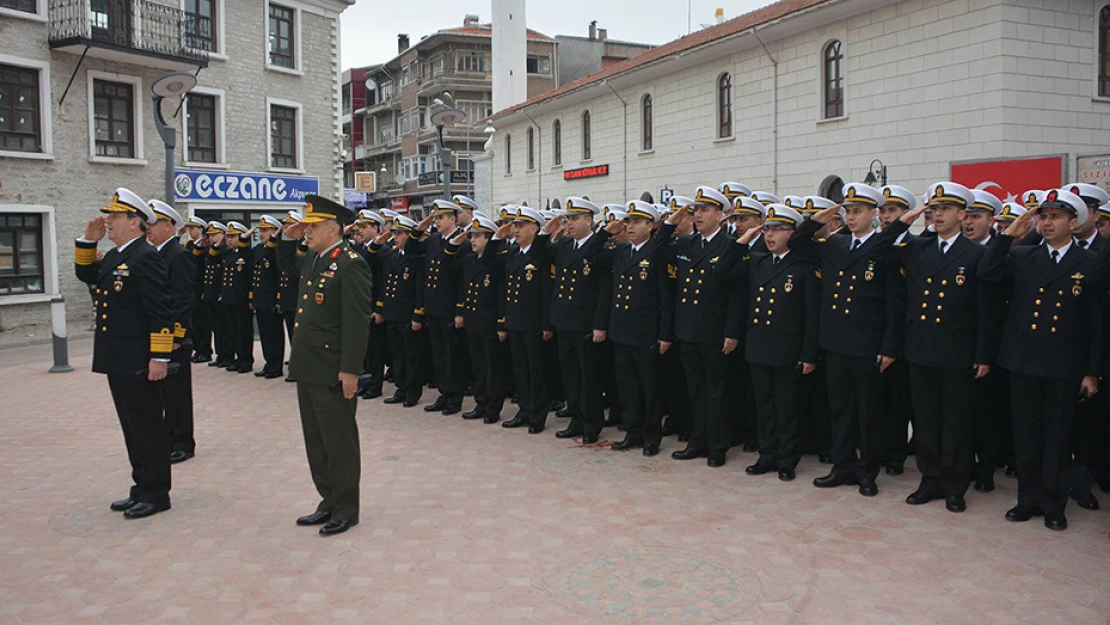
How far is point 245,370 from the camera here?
42.1 feet

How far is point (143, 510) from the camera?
6199 mm

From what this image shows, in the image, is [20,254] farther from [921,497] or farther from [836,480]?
[921,497]

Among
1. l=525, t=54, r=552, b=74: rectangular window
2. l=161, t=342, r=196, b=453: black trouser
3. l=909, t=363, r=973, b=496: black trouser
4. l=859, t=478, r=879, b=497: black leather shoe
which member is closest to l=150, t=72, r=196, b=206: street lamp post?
l=161, t=342, r=196, b=453: black trouser

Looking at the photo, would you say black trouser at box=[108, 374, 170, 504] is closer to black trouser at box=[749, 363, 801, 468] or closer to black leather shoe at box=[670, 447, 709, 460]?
black leather shoe at box=[670, 447, 709, 460]

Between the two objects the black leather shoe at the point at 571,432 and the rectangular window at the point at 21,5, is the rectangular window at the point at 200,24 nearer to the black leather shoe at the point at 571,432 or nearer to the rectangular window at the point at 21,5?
the rectangular window at the point at 21,5

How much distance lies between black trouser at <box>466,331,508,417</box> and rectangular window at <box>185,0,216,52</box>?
17.7m

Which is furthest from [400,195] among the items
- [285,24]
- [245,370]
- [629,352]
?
[629,352]

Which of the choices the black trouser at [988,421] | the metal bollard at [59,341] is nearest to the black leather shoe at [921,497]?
the black trouser at [988,421]

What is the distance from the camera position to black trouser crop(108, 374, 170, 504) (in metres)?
6.26

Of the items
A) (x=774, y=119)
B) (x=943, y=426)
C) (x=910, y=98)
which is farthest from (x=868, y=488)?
(x=774, y=119)

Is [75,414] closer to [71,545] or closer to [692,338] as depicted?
[71,545]

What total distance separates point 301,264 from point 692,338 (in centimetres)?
322

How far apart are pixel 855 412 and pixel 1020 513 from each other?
1.30 m

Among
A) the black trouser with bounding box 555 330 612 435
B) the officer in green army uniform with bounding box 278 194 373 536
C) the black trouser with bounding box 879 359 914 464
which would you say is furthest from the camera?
the black trouser with bounding box 555 330 612 435
